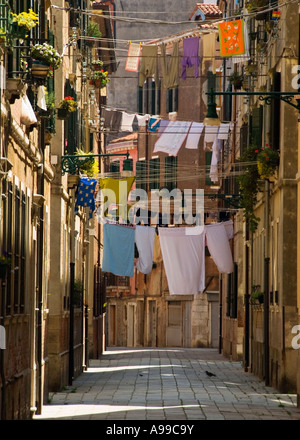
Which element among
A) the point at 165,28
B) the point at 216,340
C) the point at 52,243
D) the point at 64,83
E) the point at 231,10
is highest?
the point at 165,28

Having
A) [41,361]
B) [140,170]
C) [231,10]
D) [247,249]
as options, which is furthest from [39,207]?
[140,170]

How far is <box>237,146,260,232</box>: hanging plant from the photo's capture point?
28.8 metres

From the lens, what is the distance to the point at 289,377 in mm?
25172

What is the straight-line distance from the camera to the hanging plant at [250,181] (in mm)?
28766

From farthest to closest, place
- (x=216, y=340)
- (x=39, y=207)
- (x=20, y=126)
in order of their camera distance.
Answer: (x=216, y=340)
(x=39, y=207)
(x=20, y=126)

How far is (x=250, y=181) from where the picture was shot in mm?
29516

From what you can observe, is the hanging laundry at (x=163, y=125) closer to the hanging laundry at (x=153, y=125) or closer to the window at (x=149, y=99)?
the hanging laundry at (x=153, y=125)

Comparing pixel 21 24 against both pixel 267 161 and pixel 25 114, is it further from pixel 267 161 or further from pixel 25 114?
pixel 267 161

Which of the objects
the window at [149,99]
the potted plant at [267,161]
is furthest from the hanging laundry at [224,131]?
the potted plant at [267,161]

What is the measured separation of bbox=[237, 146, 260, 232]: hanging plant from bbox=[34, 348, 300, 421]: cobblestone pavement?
454 cm

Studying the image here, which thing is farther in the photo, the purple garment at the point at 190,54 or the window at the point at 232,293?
the window at the point at 232,293

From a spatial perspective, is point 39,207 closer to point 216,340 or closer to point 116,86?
point 216,340

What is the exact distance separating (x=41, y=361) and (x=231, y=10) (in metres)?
26.9

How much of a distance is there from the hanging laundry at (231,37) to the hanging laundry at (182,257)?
13926 millimetres
